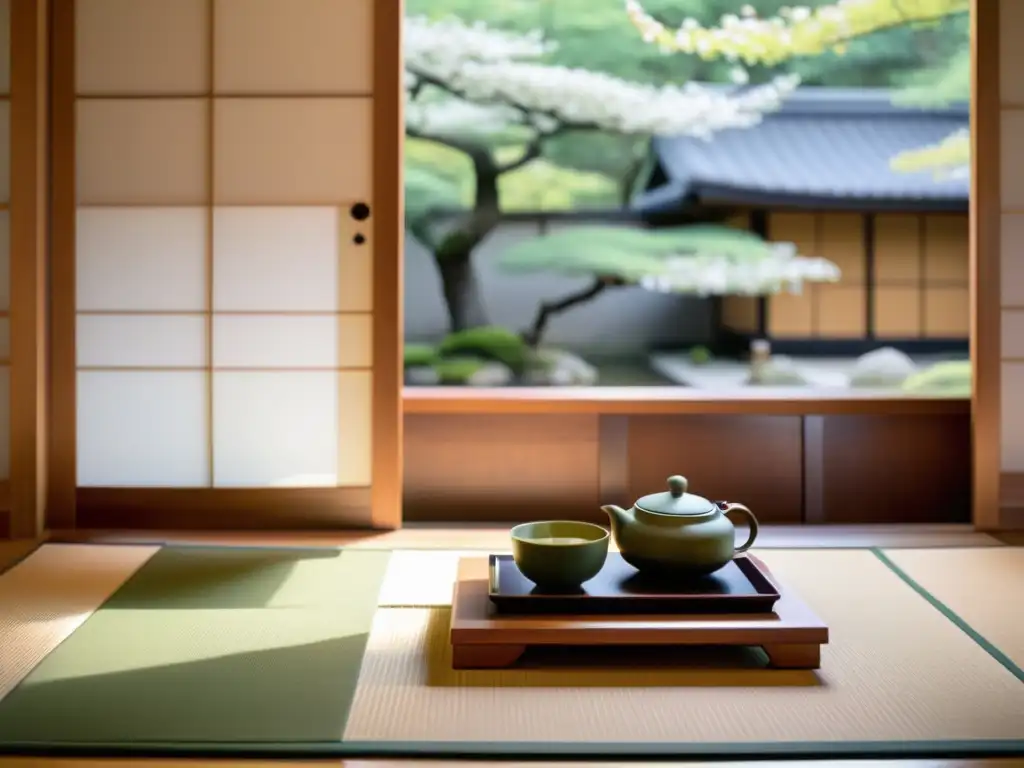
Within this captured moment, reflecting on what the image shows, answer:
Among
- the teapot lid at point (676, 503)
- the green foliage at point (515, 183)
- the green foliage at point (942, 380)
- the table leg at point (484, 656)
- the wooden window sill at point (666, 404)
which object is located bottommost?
the table leg at point (484, 656)

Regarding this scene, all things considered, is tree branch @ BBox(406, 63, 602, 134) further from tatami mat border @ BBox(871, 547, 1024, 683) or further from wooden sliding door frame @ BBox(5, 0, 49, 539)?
tatami mat border @ BBox(871, 547, 1024, 683)

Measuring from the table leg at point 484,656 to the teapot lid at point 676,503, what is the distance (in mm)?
399

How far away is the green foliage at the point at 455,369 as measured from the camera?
22.9 ft

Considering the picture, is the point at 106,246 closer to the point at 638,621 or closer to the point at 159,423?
the point at 159,423

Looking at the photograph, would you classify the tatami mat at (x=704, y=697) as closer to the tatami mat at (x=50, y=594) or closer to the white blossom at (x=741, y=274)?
the tatami mat at (x=50, y=594)

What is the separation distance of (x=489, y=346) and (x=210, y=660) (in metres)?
5.03

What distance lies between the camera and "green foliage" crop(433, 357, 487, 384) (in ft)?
22.9

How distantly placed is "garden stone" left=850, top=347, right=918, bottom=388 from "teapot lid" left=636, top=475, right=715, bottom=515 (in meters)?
5.22

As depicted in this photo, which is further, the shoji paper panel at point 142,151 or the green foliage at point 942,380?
the green foliage at point 942,380

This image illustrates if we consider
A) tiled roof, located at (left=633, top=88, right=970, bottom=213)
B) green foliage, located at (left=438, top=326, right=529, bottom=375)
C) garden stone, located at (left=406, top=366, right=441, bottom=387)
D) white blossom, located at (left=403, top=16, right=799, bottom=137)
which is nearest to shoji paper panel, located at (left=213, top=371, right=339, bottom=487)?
garden stone, located at (left=406, top=366, right=441, bottom=387)

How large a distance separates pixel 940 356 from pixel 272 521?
5.67 meters

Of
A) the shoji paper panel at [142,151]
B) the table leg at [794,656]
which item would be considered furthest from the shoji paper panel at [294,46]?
the table leg at [794,656]

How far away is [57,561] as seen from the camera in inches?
118

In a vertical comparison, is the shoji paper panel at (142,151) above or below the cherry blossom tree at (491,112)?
below
